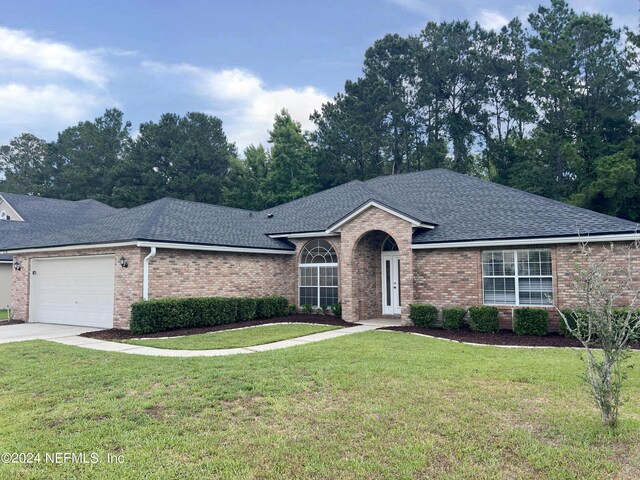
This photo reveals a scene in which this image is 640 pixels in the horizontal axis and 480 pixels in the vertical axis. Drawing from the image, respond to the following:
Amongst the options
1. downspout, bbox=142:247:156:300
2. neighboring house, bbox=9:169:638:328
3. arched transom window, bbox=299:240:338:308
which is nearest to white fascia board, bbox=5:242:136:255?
neighboring house, bbox=9:169:638:328

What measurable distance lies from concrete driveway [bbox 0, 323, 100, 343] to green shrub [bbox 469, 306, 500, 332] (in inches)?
473

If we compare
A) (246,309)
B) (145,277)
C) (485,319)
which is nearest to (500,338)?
(485,319)

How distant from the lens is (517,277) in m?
13.5

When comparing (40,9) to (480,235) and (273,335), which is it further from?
(480,235)

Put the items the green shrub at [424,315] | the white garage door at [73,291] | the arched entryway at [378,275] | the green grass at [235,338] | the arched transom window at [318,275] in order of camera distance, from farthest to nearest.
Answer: the arched transom window at [318,275]
the arched entryway at [378,275]
the white garage door at [73,291]
the green shrub at [424,315]
the green grass at [235,338]

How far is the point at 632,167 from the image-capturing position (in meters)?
23.6

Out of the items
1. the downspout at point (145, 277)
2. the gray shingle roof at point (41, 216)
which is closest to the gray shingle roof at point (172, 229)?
the downspout at point (145, 277)

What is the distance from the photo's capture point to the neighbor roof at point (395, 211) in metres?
13.8

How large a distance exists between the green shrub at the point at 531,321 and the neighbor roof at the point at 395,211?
221 cm

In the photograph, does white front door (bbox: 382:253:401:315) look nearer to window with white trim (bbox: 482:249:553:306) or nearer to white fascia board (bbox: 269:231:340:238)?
white fascia board (bbox: 269:231:340:238)

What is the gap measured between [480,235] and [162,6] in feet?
49.1

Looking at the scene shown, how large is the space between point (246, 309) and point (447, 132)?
2958cm

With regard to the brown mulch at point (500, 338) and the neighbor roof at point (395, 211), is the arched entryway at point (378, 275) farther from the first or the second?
the brown mulch at point (500, 338)

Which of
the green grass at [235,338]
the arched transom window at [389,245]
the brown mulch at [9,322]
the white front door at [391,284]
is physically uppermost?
the arched transom window at [389,245]
